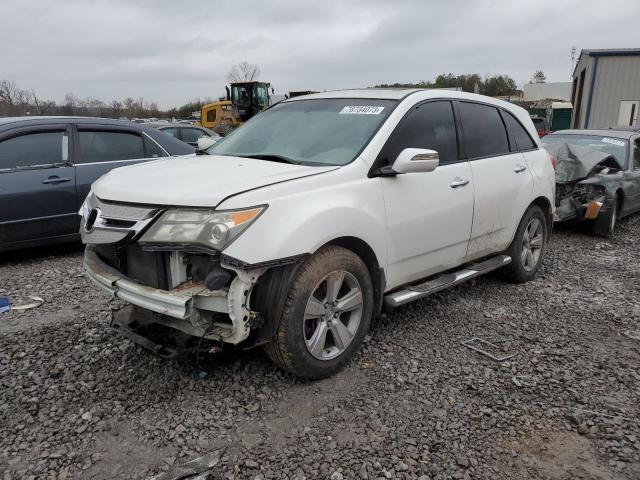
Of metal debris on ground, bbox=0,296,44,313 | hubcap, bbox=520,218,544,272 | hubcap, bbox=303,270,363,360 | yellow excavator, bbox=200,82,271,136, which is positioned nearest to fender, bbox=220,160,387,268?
hubcap, bbox=303,270,363,360

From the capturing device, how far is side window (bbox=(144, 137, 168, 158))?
6598 millimetres

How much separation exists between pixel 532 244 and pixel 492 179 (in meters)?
1.29

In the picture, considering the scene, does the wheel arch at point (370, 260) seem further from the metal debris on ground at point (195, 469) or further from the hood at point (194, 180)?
the metal debris on ground at point (195, 469)

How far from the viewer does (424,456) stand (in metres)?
2.64

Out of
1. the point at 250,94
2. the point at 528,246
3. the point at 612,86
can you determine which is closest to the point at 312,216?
the point at 528,246

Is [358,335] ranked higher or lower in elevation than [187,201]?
lower

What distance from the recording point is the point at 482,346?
3895 mm

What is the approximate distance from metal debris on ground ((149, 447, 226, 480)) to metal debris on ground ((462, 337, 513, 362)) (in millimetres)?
2045

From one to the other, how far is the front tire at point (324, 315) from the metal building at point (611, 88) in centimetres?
2539

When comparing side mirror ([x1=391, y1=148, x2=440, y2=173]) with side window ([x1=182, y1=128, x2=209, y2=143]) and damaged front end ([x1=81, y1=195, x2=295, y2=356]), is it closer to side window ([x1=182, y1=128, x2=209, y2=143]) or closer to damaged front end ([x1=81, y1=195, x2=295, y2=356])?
damaged front end ([x1=81, y1=195, x2=295, y2=356])

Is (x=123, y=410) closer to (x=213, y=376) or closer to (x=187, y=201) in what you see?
(x=213, y=376)

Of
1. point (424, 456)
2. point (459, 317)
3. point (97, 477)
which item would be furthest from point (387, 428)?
point (459, 317)

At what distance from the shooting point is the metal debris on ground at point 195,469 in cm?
246

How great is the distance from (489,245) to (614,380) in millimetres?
1561
